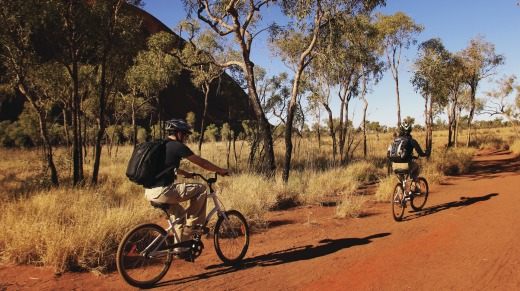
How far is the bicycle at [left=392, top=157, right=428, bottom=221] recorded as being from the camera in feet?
25.8

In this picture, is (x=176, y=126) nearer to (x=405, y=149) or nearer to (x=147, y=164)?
(x=147, y=164)

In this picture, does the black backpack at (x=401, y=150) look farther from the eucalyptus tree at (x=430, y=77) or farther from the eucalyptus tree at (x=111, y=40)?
the eucalyptus tree at (x=430, y=77)

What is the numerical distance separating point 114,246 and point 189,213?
156 centimetres

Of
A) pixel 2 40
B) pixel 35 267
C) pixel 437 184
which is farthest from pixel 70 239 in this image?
pixel 437 184

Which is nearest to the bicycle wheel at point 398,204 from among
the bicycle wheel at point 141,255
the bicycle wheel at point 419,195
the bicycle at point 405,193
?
the bicycle at point 405,193

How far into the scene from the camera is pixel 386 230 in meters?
7.21

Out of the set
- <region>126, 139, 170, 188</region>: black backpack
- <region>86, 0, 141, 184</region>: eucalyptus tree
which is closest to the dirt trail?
<region>126, 139, 170, 188</region>: black backpack

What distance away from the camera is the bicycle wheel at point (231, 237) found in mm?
5215

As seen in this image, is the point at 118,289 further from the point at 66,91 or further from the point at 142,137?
the point at 142,137

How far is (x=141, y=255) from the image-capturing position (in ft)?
14.5

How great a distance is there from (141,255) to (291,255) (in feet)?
7.78

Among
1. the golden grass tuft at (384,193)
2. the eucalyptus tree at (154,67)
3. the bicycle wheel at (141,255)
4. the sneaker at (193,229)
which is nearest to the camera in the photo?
the bicycle wheel at (141,255)

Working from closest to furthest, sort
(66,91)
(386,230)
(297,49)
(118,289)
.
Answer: (118,289)
(386,230)
(66,91)
(297,49)

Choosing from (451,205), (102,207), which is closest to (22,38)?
(102,207)
